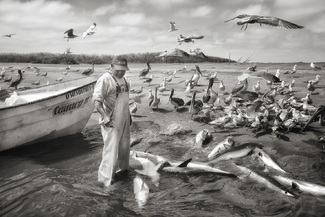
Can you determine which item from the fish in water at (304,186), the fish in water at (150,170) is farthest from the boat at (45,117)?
the fish in water at (304,186)

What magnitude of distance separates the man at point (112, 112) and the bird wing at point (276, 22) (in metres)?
2.60

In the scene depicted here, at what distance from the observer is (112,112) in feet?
16.9

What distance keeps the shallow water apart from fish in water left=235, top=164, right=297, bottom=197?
9 cm

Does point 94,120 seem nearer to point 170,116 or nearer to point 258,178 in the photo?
point 170,116

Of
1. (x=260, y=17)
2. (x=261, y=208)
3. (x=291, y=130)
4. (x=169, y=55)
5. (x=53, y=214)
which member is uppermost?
(x=260, y=17)

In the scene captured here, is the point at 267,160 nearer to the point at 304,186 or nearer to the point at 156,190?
the point at 304,186

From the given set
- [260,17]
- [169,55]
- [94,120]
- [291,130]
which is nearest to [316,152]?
[291,130]

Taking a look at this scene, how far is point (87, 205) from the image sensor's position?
486 centimetres

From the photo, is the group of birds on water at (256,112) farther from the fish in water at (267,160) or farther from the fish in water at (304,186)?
the fish in water at (304,186)

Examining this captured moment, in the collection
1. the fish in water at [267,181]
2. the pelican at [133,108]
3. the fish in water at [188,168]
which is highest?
the pelican at [133,108]

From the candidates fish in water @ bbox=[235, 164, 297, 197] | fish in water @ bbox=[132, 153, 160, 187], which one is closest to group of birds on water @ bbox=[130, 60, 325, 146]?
fish in water @ bbox=[235, 164, 297, 197]

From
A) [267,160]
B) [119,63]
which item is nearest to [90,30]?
[119,63]

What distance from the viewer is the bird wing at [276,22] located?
4496mm

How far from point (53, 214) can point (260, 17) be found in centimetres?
498
